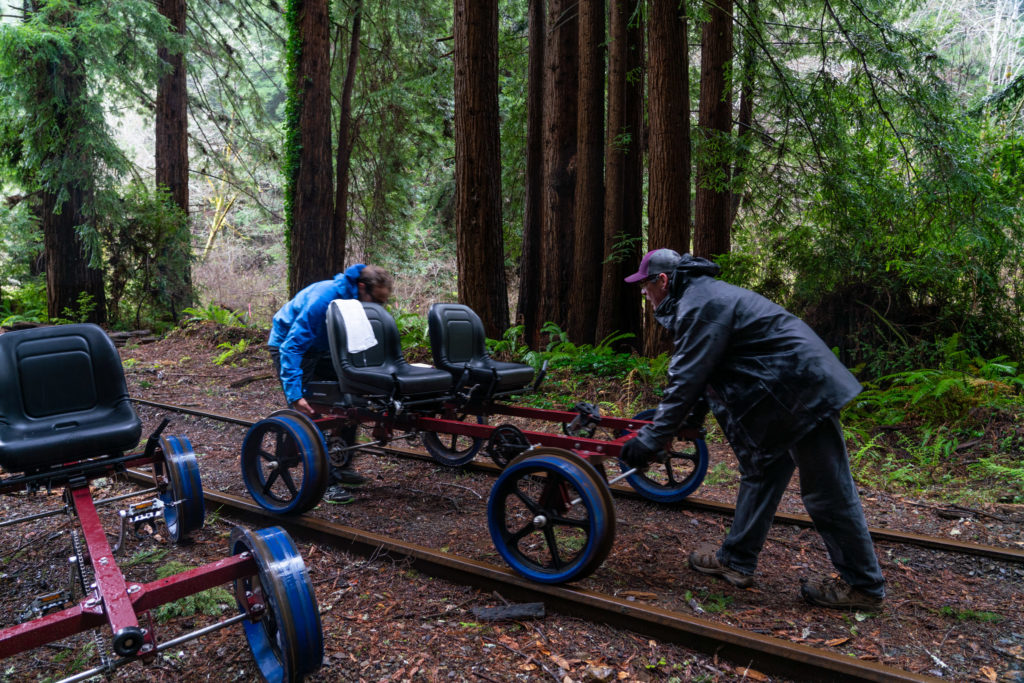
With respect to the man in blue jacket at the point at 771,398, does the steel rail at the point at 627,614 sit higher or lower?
lower

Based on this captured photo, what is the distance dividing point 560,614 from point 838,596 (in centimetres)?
157

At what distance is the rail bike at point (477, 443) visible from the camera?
3.98 m

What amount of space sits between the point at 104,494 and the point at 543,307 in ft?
24.7

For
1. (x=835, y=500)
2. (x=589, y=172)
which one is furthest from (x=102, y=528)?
(x=589, y=172)

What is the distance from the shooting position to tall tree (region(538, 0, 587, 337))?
11375 mm

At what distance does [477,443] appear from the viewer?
6.42m

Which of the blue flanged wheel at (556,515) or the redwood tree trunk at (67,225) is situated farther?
the redwood tree trunk at (67,225)

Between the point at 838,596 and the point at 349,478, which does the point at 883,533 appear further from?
the point at 349,478

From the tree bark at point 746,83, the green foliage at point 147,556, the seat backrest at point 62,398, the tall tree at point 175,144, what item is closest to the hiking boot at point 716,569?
the green foliage at point 147,556

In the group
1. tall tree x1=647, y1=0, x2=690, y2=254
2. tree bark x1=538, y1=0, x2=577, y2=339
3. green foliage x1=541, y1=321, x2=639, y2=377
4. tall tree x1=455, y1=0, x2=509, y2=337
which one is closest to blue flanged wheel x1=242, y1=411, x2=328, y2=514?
tall tree x1=455, y1=0, x2=509, y2=337

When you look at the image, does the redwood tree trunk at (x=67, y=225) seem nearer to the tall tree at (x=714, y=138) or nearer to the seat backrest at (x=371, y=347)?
the seat backrest at (x=371, y=347)

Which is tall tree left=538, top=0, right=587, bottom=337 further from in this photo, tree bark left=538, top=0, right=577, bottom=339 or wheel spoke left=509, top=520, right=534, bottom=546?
wheel spoke left=509, top=520, right=534, bottom=546

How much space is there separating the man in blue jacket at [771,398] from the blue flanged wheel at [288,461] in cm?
230

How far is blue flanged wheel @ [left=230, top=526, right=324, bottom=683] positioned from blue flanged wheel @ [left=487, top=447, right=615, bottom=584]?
1403 millimetres
